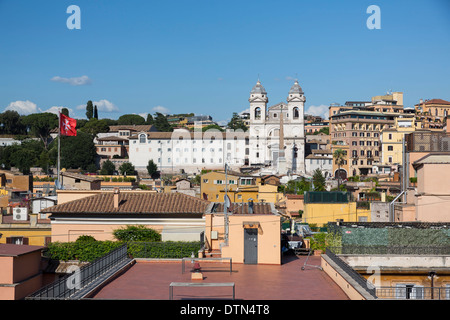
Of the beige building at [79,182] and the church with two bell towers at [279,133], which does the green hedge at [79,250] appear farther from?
the church with two bell towers at [279,133]

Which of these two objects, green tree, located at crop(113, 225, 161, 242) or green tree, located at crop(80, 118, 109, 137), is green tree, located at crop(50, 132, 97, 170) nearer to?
green tree, located at crop(80, 118, 109, 137)

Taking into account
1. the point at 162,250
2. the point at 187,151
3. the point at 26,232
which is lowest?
the point at 26,232

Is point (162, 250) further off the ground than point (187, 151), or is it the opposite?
point (187, 151)

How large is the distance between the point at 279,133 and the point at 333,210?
239 feet

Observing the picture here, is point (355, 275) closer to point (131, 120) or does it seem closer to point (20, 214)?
point (20, 214)

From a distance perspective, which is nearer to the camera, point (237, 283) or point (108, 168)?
point (237, 283)

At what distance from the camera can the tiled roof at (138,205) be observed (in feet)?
67.1

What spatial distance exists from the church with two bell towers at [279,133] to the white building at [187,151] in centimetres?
344

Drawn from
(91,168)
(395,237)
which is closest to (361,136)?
(91,168)

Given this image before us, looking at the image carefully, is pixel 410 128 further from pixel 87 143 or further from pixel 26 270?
pixel 26 270

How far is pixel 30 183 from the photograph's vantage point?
2436 inches

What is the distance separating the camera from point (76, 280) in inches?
440

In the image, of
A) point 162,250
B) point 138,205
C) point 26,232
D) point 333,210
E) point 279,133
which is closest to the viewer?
point 162,250
